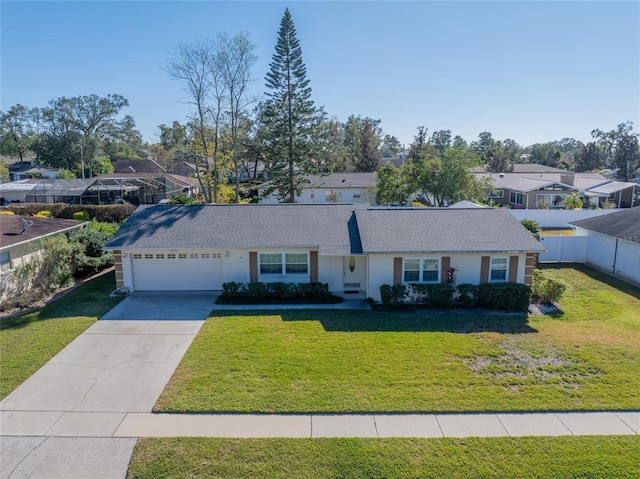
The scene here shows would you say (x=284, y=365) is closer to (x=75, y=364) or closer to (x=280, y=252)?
(x=75, y=364)

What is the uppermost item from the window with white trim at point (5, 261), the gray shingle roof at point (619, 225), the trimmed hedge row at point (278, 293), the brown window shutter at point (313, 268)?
the gray shingle roof at point (619, 225)

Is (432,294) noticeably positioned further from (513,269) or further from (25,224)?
(25,224)

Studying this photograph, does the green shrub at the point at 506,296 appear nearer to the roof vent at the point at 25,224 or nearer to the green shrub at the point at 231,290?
the green shrub at the point at 231,290

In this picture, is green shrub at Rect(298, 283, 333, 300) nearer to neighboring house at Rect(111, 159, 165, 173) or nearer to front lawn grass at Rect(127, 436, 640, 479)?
front lawn grass at Rect(127, 436, 640, 479)

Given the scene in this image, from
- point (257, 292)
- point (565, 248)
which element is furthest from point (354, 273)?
point (565, 248)

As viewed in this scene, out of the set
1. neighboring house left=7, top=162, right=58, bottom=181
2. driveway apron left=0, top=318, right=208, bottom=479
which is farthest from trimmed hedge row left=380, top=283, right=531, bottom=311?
neighboring house left=7, top=162, right=58, bottom=181

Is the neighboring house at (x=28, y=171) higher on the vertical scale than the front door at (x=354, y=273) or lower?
higher

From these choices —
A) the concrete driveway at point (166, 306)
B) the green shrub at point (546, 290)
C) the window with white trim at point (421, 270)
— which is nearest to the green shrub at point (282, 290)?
the concrete driveway at point (166, 306)
